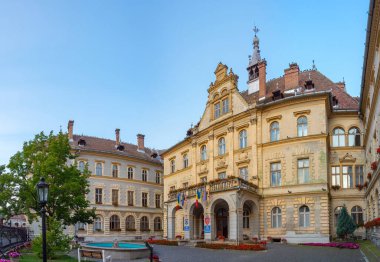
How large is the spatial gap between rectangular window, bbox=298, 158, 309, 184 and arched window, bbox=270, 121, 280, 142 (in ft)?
9.89

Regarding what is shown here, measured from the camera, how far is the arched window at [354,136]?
1337 inches

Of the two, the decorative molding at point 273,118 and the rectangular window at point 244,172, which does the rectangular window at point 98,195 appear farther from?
the decorative molding at point 273,118

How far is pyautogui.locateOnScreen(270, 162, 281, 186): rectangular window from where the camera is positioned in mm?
34219

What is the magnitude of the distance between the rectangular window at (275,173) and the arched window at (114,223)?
2561 cm

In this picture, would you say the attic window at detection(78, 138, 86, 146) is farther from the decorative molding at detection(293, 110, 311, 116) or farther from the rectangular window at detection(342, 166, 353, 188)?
the rectangular window at detection(342, 166, 353, 188)

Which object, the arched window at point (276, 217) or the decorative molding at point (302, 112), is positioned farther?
the arched window at point (276, 217)

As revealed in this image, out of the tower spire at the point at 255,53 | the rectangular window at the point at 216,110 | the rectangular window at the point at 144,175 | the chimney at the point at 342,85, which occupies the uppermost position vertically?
the tower spire at the point at 255,53

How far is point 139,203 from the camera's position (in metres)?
55.6

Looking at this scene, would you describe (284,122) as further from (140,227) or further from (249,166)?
(140,227)

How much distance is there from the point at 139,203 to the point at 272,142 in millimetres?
26726

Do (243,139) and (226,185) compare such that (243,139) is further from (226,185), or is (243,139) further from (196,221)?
(196,221)

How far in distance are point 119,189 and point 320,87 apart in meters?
29.8

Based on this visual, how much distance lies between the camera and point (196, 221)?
3941cm

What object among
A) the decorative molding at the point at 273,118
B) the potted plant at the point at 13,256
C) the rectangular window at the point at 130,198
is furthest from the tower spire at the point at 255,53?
the potted plant at the point at 13,256
